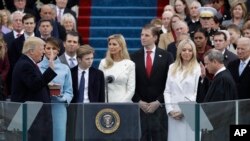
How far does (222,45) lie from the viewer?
20203 mm

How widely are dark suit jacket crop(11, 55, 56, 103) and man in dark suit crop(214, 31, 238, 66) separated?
309cm

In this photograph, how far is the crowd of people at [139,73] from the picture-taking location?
56.9 ft

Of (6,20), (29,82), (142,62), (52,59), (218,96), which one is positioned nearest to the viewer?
(218,96)

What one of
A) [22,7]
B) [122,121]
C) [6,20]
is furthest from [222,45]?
[22,7]

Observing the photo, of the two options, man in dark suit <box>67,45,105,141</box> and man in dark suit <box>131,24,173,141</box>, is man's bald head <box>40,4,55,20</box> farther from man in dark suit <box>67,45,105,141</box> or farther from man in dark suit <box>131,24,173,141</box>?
man in dark suit <box>67,45,105,141</box>

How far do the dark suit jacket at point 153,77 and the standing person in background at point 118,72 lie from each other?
21cm

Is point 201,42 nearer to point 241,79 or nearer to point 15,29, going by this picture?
point 241,79

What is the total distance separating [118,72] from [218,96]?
1995mm

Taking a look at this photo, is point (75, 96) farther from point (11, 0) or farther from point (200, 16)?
point (11, 0)

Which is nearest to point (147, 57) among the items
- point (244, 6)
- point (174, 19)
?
point (174, 19)

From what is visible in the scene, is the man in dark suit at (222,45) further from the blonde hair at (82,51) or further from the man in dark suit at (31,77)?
the man in dark suit at (31,77)

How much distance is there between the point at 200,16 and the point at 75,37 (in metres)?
3.04

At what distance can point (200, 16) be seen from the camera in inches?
882

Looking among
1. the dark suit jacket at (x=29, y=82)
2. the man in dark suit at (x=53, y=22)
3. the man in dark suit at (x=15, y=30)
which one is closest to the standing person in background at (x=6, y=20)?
the man in dark suit at (x=15, y=30)
